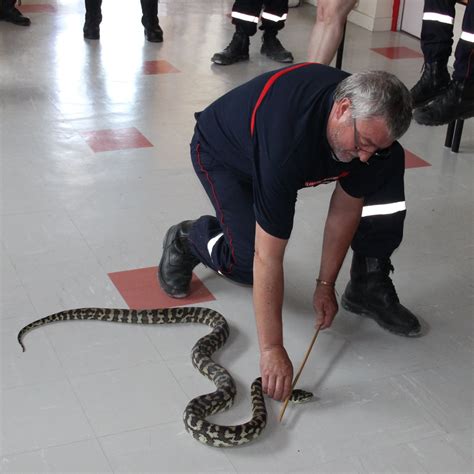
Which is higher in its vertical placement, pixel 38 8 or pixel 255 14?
pixel 255 14

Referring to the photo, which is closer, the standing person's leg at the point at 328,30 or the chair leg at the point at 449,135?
the standing person's leg at the point at 328,30

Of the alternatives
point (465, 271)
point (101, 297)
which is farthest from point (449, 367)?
point (101, 297)

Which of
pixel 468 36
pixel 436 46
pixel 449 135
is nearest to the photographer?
pixel 468 36

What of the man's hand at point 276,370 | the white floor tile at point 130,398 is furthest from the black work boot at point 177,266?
the man's hand at point 276,370

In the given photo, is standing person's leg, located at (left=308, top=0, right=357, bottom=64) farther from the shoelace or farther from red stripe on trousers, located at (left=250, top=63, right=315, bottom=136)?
red stripe on trousers, located at (left=250, top=63, right=315, bottom=136)

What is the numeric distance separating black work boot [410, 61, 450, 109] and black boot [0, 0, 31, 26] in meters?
3.50

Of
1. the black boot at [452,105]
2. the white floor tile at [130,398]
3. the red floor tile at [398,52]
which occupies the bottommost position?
the red floor tile at [398,52]

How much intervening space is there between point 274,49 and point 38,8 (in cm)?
229

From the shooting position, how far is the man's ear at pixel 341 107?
249 cm

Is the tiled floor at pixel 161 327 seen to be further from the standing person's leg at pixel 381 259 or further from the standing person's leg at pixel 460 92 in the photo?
the standing person's leg at pixel 460 92

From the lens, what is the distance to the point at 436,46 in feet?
16.2

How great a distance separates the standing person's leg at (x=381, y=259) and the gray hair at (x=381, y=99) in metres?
0.68

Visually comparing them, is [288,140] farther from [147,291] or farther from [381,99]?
[147,291]

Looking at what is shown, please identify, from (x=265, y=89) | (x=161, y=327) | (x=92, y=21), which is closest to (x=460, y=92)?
(x=265, y=89)
